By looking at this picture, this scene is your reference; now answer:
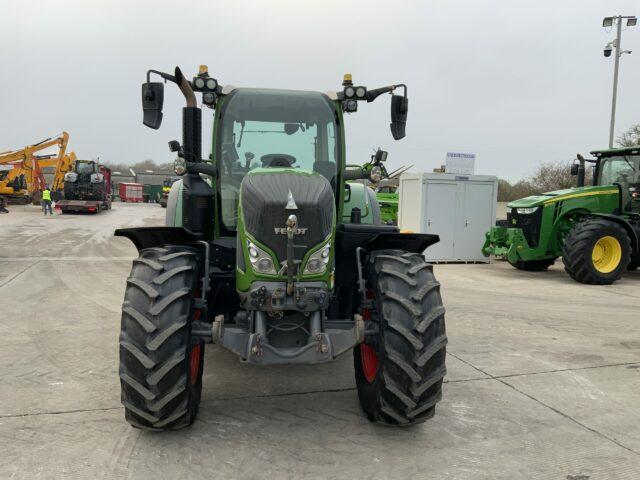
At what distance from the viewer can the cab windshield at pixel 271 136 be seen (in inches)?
176

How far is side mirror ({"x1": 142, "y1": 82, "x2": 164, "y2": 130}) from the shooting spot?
420 cm

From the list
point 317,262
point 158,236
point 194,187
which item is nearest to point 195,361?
point 158,236

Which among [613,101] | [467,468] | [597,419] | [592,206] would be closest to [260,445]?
[467,468]

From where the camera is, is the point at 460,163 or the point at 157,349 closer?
the point at 157,349

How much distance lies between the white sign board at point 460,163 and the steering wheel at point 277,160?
34.2 ft

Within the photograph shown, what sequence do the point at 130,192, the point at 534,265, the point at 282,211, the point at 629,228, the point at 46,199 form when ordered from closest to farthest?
the point at 282,211 < the point at 629,228 < the point at 534,265 < the point at 46,199 < the point at 130,192

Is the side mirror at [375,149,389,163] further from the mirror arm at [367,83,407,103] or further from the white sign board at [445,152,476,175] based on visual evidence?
the white sign board at [445,152,476,175]

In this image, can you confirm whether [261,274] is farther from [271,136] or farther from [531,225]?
[531,225]

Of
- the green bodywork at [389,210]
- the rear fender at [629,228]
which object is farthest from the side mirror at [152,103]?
the green bodywork at [389,210]

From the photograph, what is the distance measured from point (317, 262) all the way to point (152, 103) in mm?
1860

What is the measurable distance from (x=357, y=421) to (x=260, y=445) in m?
0.74

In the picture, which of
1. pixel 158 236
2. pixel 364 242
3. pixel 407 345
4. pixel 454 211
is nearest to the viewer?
pixel 407 345

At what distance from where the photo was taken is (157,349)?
3.22 m

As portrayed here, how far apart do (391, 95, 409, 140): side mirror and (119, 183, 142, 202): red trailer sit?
179ft
